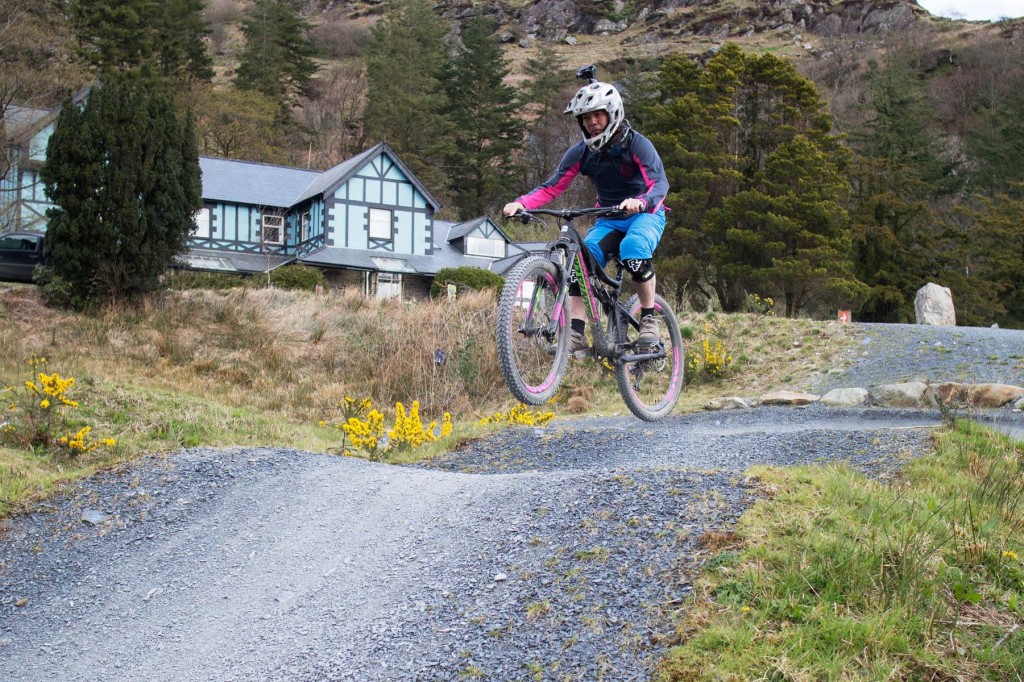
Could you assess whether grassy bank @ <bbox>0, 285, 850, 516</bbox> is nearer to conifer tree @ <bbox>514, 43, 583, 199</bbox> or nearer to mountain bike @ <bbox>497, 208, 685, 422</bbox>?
mountain bike @ <bbox>497, 208, 685, 422</bbox>

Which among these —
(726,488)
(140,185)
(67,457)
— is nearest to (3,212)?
(140,185)

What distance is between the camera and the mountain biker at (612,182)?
231 inches

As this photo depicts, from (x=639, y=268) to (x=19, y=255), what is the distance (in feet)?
60.0

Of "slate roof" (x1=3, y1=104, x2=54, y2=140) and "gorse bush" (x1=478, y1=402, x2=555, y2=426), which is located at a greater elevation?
"slate roof" (x1=3, y1=104, x2=54, y2=140)

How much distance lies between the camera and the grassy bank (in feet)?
36.1

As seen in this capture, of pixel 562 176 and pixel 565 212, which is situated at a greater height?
pixel 562 176

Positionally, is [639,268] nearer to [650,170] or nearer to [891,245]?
[650,170]

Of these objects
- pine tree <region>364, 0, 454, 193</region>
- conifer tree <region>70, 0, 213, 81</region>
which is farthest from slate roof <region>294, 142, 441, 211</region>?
conifer tree <region>70, 0, 213, 81</region>

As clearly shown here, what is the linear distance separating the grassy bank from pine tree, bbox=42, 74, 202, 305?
0.76m

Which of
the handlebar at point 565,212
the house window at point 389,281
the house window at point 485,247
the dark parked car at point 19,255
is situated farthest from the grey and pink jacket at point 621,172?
the house window at point 485,247

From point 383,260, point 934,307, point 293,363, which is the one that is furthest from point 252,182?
point 934,307

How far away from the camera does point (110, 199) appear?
1684 cm

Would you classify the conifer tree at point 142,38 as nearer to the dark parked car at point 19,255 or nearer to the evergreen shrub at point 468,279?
the evergreen shrub at point 468,279

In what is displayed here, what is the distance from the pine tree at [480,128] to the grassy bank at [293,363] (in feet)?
98.1
